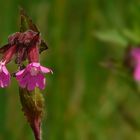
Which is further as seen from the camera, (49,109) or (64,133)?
(49,109)

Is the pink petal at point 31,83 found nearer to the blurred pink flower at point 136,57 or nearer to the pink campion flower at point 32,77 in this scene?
the pink campion flower at point 32,77

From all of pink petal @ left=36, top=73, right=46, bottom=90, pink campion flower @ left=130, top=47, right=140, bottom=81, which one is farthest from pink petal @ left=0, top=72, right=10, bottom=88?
pink campion flower @ left=130, top=47, right=140, bottom=81

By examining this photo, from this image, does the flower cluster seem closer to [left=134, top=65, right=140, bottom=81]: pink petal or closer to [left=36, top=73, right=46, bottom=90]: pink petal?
[left=36, top=73, right=46, bottom=90]: pink petal

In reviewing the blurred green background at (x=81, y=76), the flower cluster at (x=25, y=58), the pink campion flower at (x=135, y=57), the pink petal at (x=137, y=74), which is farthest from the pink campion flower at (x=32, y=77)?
the pink campion flower at (x=135, y=57)

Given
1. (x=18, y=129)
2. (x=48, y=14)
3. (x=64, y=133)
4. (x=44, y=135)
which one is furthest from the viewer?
(x=48, y=14)

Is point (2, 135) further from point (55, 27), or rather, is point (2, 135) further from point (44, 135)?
point (55, 27)

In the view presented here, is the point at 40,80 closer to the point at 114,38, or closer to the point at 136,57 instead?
the point at 114,38

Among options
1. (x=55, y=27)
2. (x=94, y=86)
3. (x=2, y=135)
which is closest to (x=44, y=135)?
(x=2, y=135)
